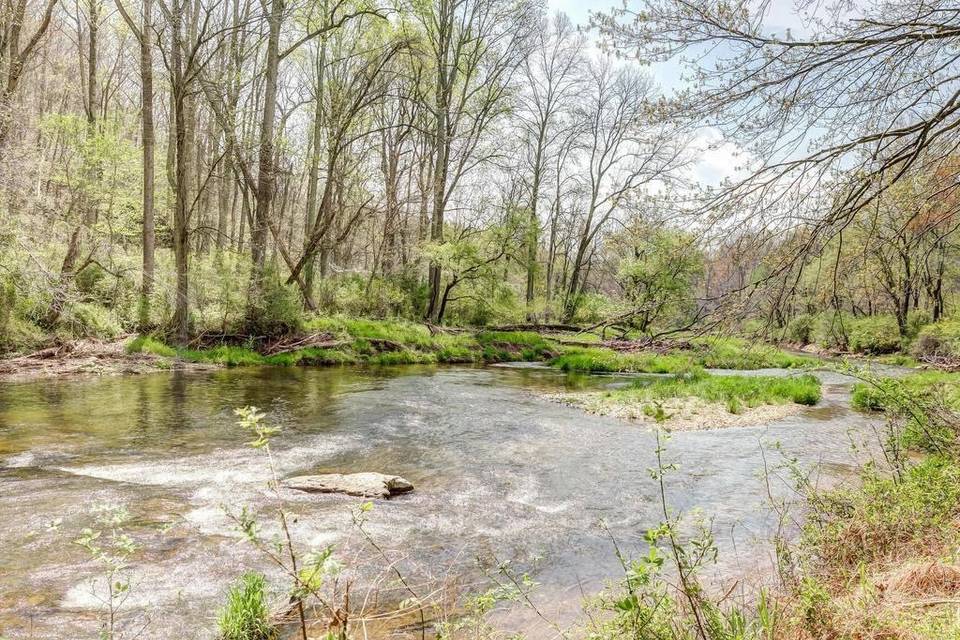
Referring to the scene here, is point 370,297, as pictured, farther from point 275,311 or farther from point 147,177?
point 147,177

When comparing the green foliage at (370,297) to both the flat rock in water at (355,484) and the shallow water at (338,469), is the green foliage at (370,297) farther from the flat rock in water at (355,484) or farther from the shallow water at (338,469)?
the flat rock in water at (355,484)

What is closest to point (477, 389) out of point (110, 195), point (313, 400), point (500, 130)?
point (313, 400)

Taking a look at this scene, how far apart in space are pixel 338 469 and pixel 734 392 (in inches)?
413

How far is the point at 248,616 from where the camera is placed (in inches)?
132

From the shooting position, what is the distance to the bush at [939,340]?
22303 millimetres

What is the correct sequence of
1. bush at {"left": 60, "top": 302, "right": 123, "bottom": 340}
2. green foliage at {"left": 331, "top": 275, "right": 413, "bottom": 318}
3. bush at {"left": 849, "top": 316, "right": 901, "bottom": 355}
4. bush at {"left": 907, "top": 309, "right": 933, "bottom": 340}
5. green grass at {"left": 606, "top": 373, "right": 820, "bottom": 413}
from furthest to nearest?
bush at {"left": 849, "top": 316, "right": 901, "bottom": 355}, bush at {"left": 907, "top": 309, "right": 933, "bottom": 340}, green foliage at {"left": 331, "top": 275, "right": 413, "bottom": 318}, bush at {"left": 60, "top": 302, "right": 123, "bottom": 340}, green grass at {"left": 606, "top": 373, "right": 820, "bottom": 413}

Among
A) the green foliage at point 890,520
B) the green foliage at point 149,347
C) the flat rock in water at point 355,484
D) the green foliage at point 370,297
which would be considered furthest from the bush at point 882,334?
the green foliage at point 149,347

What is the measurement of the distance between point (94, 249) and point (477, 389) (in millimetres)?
11966

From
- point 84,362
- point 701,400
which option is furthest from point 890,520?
point 84,362

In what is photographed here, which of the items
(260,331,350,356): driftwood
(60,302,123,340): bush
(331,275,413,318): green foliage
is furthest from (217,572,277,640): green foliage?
(331,275,413,318): green foliage

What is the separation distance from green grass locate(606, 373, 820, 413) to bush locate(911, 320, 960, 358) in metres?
13.2

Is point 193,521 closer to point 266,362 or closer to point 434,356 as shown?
point 266,362

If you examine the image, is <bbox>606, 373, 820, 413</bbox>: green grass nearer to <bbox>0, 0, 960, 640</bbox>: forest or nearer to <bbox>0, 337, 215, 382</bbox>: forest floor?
<bbox>0, 0, 960, 640</bbox>: forest

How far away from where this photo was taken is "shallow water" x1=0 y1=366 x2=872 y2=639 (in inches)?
158
